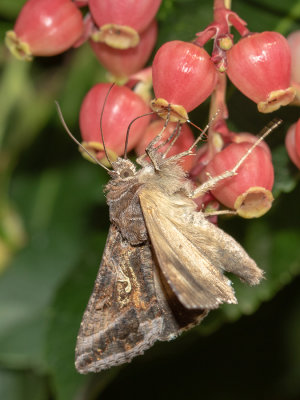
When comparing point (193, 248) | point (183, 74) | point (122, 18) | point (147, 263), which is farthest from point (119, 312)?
point (122, 18)

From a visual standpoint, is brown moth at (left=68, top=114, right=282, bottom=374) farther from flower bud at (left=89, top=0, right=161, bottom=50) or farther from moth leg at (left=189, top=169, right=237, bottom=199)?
flower bud at (left=89, top=0, right=161, bottom=50)

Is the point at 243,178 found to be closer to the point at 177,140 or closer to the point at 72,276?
the point at 177,140

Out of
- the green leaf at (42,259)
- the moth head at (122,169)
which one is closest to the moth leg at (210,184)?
the moth head at (122,169)

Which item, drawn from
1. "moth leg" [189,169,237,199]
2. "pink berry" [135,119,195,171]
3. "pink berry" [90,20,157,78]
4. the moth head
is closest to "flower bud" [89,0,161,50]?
"pink berry" [90,20,157,78]

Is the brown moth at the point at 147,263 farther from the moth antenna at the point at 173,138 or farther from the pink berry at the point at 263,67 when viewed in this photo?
the pink berry at the point at 263,67

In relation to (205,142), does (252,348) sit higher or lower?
lower

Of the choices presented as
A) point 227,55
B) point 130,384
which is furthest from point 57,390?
point 227,55

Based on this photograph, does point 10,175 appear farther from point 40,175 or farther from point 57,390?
point 57,390
